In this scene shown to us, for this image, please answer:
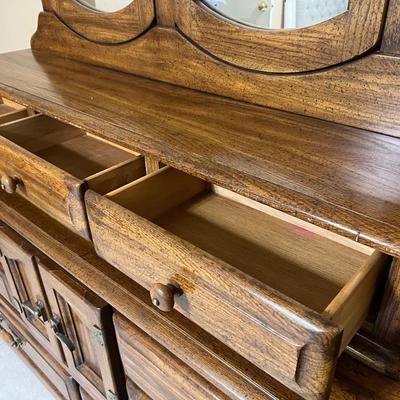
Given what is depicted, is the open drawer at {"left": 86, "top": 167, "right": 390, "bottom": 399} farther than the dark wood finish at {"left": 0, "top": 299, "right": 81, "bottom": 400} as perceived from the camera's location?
No

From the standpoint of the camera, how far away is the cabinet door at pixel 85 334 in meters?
0.69

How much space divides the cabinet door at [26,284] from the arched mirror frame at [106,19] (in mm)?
456

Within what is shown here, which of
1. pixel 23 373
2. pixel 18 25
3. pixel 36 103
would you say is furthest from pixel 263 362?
pixel 18 25

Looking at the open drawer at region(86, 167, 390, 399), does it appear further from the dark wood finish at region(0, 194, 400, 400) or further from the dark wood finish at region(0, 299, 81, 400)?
the dark wood finish at region(0, 299, 81, 400)

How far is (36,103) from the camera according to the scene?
28.0 inches

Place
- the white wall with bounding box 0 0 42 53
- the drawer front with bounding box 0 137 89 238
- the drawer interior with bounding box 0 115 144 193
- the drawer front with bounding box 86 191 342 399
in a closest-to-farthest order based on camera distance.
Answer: the drawer front with bounding box 86 191 342 399 → the drawer front with bounding box 0 137 89 238 → the drawer interior with bounding box 0 115 144 193 → the white wall with bounding box 0 0 42 53

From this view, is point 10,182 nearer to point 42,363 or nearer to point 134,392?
point 134,392

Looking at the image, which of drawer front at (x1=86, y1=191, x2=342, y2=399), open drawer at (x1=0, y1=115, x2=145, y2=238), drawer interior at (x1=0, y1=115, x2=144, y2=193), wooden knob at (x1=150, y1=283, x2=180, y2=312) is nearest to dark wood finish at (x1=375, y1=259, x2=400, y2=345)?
drawer front at (x1=86, y1=191, x2=342, y2=399)

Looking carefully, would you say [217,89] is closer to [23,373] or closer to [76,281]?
[76,281]

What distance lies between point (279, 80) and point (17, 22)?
132cm

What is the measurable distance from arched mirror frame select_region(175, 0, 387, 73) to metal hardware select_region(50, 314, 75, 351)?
0.62 metres

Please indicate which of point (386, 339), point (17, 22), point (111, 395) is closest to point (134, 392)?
point (111, 395)

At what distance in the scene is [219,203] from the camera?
0.69 m

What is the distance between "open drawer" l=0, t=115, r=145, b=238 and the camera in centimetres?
62
